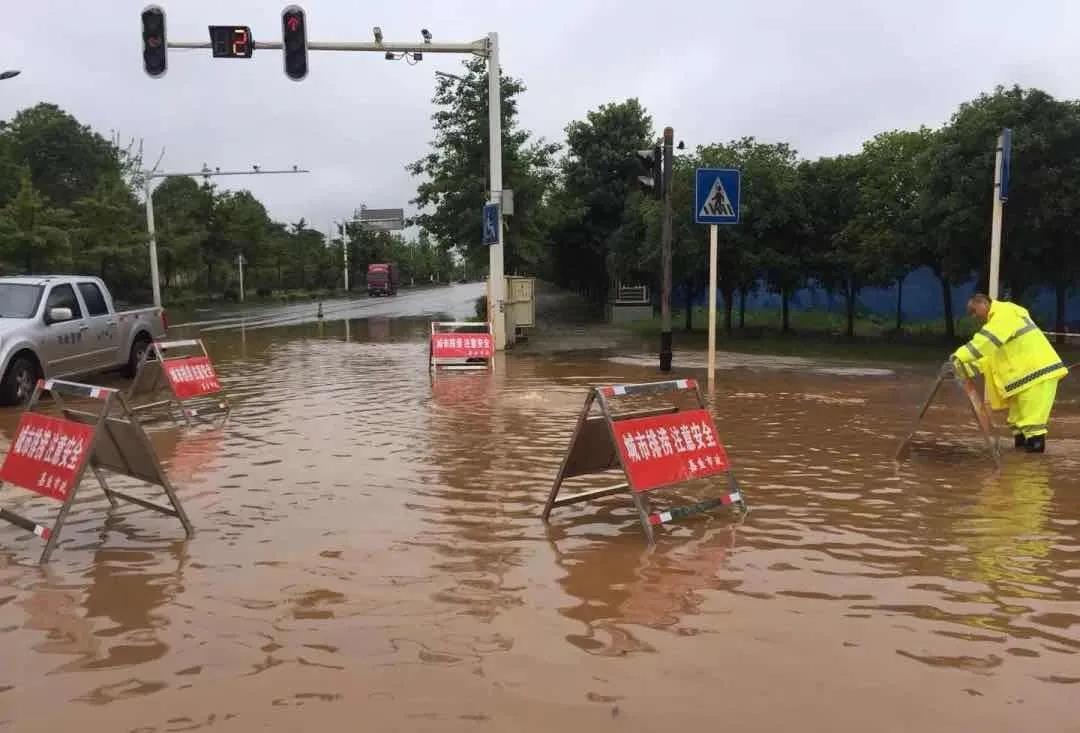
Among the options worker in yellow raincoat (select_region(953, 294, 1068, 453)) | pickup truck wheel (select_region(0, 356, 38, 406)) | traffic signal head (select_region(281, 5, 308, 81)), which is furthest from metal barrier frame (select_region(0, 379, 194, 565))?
traffic signal head (select_region(281, 5, 308, 81))

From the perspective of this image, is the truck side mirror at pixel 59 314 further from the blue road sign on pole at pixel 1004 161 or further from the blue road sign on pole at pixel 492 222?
the blue road sign on pole at pixel 1004 161

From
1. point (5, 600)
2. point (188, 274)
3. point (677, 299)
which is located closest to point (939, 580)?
point (5, 600)

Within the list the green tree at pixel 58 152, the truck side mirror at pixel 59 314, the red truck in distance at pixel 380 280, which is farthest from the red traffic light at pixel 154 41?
the red truck in distance at pixel 380 280

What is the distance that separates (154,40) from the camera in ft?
50.5

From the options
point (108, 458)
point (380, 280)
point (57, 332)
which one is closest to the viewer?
point (108, 458)

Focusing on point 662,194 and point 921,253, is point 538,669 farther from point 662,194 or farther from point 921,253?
point 921,253

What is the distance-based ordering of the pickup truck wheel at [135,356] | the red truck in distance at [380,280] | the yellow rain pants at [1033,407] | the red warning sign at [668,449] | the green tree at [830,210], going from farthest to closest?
the red truck in distance at [380,280] < the green tree at [830,210] < the pickup truck wheel at [135,356] < the yellow rain pants at [1033,407] < the red warning sign at [668,449]

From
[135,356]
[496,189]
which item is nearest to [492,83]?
[496,189]

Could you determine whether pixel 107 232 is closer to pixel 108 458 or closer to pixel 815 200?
pixel 815 200

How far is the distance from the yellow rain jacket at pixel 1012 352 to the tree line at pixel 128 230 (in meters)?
24.5

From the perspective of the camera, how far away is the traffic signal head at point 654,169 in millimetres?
14195

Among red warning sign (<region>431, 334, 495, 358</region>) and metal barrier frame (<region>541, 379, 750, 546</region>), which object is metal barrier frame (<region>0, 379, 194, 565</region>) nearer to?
metal barrier frame (<region>541, 379, 750, 546</region>)

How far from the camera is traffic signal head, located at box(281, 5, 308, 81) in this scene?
15.6m

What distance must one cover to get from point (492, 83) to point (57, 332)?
10.1 meters
